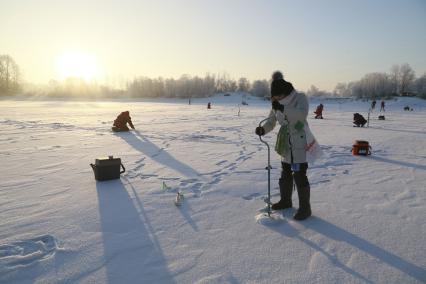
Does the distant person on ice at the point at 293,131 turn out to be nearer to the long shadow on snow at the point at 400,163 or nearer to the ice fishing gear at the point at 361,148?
the long shadow on snow at the point at 400,163

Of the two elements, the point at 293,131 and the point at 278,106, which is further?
the point at 293,131

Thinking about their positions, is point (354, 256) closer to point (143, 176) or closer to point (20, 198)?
point (143, 176)

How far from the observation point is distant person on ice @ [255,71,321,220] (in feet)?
11.9

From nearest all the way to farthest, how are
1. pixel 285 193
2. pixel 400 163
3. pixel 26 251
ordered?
pixel 26 251 → pixel 285 193 → pixel 400 163

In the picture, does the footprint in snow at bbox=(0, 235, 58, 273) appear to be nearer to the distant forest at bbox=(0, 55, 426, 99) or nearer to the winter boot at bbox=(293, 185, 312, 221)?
the winter boot at bbox=(293, 185, 312, 221)

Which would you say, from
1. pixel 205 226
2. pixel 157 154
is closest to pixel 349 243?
pixel 205 226

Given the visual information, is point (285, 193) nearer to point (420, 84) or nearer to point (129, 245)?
point (129, 245)

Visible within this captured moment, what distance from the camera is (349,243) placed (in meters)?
3.37

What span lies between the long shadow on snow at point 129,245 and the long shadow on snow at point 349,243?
149 cm

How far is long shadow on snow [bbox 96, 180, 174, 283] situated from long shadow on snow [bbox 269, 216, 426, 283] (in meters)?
1.49

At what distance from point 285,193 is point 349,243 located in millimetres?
1079

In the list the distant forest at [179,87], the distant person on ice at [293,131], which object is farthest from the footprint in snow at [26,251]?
the distant forest at [179,87]

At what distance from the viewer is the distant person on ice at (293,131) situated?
3625mm

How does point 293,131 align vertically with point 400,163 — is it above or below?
above
